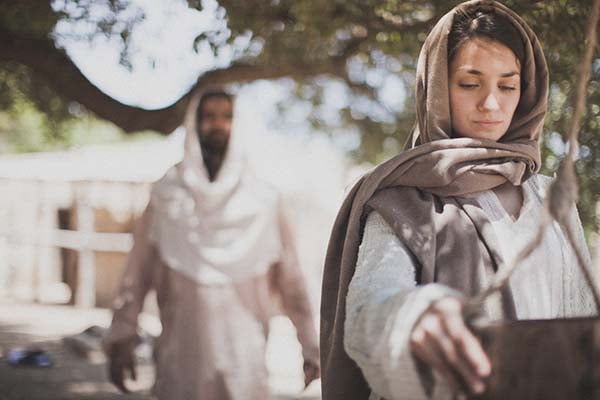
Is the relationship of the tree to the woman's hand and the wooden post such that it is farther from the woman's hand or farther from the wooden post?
the wooden post

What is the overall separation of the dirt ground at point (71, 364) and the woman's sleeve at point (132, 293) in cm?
321

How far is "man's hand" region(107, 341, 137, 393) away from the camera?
4156mm

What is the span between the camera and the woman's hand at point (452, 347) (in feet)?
4.12

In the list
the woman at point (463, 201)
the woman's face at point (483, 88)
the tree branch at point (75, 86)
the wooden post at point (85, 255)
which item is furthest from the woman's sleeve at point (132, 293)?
the wooden post at point (85, 255)

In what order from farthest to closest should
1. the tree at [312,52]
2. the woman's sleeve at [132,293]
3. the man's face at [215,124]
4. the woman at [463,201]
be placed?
the man's face at [215,124] → the woman's sleeve at [132,293] → the tree at [312,52] → the woman at [463,201]

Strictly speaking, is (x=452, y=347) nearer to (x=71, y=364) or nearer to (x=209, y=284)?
(x=209, y=284)

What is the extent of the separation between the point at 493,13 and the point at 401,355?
106 cm

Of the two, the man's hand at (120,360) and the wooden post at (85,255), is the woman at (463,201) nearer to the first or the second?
the man's hand at (120,360)

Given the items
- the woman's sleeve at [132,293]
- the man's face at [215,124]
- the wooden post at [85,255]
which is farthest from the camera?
the wooden post at [85,255]

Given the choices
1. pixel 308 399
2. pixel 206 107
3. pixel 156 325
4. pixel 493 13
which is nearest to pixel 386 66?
pixel 206 107

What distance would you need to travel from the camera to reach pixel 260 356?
425cm

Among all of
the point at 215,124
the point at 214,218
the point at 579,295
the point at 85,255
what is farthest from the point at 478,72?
the point at 85,255

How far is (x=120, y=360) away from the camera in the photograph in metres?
4.19

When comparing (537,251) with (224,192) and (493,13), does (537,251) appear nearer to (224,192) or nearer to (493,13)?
(493,13)
